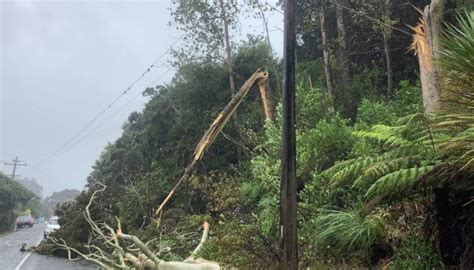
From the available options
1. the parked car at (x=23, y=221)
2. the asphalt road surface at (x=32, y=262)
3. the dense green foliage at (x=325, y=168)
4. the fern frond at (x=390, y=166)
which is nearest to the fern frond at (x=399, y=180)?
the dense green foliage at (x=325, y=168)

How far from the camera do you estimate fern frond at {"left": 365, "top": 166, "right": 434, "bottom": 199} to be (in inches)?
229

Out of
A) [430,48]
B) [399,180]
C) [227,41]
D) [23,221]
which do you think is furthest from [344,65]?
[23,221]

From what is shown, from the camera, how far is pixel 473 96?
5.42 m

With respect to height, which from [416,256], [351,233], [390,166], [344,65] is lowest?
[416,256]

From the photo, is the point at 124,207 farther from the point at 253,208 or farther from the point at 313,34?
the point at 313,34

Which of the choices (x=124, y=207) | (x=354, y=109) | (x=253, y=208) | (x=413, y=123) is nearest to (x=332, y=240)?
(x=413, y=123)

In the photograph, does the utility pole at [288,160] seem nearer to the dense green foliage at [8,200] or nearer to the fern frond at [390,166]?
the fern frond at [390,166]

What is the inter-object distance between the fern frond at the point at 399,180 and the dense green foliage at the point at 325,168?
0.01m

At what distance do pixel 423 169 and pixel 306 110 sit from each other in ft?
26.0

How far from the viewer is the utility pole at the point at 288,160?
6.44m

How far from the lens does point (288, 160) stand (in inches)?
262

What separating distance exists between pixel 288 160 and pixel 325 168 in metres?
4.82

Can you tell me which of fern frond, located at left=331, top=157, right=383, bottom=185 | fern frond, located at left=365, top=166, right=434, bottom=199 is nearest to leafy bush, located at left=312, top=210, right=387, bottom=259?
fern frond, located at left=331, top=157, right=383, bottom=185

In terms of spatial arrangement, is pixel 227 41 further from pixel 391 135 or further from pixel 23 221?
pixel 23 221
